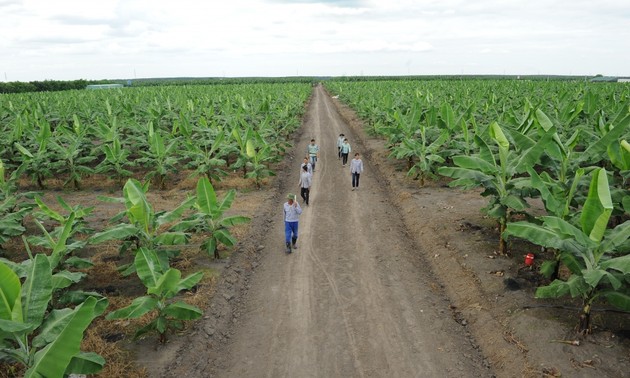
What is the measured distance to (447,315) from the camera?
7695mm

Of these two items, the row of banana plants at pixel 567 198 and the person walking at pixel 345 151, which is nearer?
the row of banana plants at pixel 567 198

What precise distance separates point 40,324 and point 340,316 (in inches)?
186

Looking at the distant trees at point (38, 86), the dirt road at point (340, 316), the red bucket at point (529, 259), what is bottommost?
the dirt road at point (340, 316)

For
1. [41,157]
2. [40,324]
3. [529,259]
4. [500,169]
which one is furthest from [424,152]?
[41,157]

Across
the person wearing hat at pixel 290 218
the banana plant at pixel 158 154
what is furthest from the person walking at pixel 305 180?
the banana plant at pixel 158 154

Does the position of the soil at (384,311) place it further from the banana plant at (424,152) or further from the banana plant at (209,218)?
the banana plant at (424,152)

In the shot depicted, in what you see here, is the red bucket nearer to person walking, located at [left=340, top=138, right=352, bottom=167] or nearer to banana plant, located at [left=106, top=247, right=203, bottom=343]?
banana plant, located at [left=106, top=247, right=203, bottom=343]

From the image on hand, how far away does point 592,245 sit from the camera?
18.9 ft

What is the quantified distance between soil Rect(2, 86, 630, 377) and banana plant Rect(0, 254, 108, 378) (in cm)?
168

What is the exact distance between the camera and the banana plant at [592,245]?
18.3 feet

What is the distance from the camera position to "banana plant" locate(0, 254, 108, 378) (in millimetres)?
4000

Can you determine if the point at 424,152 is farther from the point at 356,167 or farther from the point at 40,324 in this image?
the point at 40,324

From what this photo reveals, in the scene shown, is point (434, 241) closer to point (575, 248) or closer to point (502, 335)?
point (502, 335)

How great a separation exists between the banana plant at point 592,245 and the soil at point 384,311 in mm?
802
